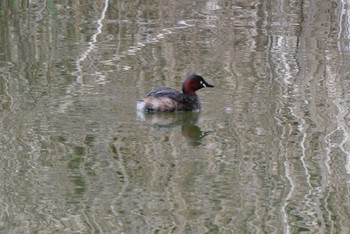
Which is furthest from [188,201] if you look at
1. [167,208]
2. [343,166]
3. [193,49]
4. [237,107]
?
[193,49]

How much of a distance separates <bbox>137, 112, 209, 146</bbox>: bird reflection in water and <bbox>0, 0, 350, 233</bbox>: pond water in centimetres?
2

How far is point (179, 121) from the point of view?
31.7ft

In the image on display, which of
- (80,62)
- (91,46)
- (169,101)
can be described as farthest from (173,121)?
(91,46)

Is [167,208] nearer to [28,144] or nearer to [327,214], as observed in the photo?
[327,214]

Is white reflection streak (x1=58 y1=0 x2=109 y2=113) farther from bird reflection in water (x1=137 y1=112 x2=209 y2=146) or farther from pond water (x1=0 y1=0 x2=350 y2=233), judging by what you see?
bird reflection in water (x1=137 y1=112 x2=209 y2=146)

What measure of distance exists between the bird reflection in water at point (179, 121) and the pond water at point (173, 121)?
0.06 feet

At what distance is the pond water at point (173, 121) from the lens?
701cm

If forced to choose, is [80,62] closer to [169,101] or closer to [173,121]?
[169,101]

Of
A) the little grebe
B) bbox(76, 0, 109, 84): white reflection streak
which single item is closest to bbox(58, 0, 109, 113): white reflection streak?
bbox(76, 0, 109, 84): white reflection streak

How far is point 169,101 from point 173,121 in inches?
7.9

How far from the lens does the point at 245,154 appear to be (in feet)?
27.4

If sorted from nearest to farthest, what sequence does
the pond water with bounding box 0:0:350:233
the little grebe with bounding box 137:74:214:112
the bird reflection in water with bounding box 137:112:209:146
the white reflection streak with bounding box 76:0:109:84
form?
the pond water with bounding box 0:0:350:233 → the bird reflection in water with bounding box 137:112:209:146 → the little grebe with bounding box 137:74:214:112 → the white reflection streak with bounding box 76:0:109:84

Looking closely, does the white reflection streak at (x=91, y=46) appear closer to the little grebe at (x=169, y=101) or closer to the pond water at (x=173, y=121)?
the pond water at (x=173, y=121)

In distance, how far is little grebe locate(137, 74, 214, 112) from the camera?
31.4ft
